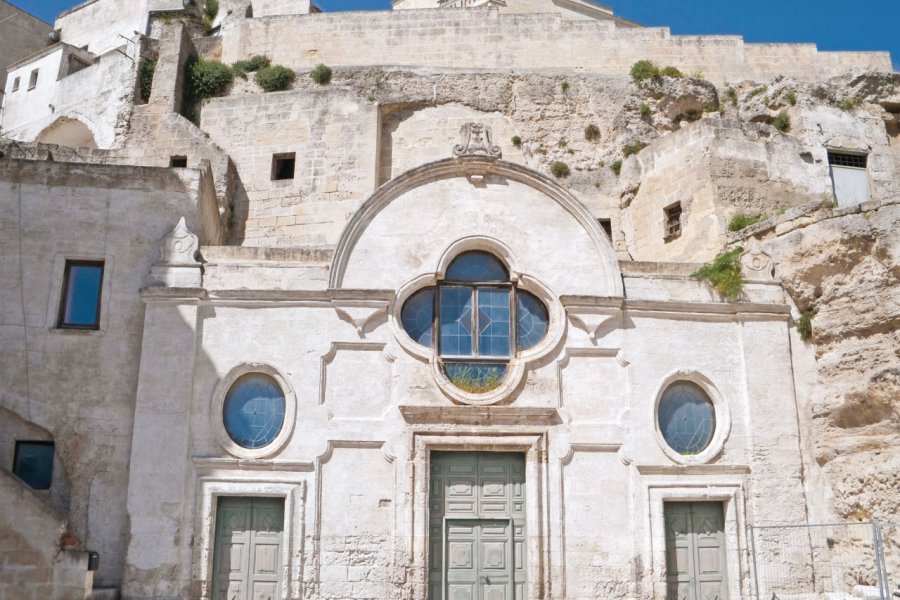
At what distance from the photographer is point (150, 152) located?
2173cm

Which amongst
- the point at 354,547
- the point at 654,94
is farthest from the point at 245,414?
the point at 654,94

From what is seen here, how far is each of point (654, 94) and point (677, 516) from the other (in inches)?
502

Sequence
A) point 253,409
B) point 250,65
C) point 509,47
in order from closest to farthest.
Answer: point 253,409 → point 250,65 → point 509,47

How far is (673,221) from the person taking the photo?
18.8 metres

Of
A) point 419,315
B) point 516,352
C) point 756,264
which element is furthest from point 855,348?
point 419,315

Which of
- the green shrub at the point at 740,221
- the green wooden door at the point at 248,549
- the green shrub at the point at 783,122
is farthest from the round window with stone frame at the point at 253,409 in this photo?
the green shrub at the point at 783,122

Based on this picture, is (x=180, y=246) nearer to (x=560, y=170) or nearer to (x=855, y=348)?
(x=855, y=348)

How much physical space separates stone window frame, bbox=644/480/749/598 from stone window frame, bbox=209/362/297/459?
5115mm

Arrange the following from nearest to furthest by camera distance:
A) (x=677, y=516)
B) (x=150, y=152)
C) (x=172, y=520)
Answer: (x=172, y=520)
(x=677, y=516)
(x=150, y=152)

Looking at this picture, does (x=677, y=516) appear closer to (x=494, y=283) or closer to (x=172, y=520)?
(x=494, y=283)

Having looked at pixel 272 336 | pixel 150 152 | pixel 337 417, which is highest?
pixel 150 152

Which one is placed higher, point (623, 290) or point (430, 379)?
point (623, 290)

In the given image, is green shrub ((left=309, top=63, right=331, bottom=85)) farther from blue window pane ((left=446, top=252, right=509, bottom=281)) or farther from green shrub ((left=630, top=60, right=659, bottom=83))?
blue window pane ((left=446, top=252, right=509, bottom=281))

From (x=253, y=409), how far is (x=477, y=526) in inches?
140
